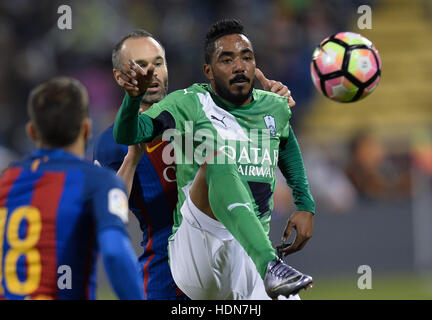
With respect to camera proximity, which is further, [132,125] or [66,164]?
[132,125]

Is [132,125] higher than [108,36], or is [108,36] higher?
[108,36]

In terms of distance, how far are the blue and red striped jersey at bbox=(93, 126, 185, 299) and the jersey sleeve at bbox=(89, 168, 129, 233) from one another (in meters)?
1.63

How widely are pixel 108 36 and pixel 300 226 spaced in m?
8.82

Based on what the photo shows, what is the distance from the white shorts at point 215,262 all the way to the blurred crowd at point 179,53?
6.43 metres

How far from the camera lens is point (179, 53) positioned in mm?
13281

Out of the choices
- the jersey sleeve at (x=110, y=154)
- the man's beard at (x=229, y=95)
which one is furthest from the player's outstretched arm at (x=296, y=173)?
the jersey sleeve at (x=110, y=154)

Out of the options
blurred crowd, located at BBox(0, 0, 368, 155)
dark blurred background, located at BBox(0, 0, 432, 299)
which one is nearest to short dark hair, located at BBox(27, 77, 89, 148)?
dark blurred background, located at BBox(0, 0, 432, 299)

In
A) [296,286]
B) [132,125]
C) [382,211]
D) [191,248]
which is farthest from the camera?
[382,211]

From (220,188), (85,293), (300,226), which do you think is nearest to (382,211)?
(300,226)

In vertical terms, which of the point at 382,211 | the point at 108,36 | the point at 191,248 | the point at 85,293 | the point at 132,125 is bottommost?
the point at 85,293

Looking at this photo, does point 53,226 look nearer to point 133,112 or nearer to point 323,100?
point 133,112

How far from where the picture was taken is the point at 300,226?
5320 mm

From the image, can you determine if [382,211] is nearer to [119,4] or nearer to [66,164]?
[119,4]

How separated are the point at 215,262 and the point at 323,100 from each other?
34.4ft
